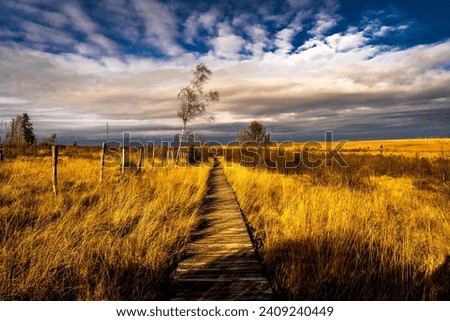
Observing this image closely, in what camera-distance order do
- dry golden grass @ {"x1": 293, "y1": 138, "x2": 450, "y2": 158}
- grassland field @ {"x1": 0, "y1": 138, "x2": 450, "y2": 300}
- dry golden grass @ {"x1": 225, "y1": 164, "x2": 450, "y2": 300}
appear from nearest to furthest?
grassland field @ {"x1": 0, "y1": 138, "x2": 450, "y2": 300}
dry golden grass @ {"x1": 225, "y1": 164, "x2": 450, "y2": 300}
dry golden grass @ {"x1": 293, "y1": 138, "x2": 450, "y2": 158}

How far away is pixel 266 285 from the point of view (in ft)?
11.2

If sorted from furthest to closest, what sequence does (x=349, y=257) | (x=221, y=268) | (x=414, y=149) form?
(x=414, y=149) < (x=349, y=257) < (x=221, y=268)

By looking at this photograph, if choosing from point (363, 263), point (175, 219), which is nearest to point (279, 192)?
point (175, 219)

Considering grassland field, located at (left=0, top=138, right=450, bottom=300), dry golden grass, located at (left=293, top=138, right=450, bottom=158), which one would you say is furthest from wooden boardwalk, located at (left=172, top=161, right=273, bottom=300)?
dry golden grass, located at (left=293, top=138, right=450, bottom=158)

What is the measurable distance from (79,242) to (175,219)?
2040 millimetres

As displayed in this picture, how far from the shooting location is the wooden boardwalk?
10.7ft

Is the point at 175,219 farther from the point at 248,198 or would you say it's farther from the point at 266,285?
the point at 248,198

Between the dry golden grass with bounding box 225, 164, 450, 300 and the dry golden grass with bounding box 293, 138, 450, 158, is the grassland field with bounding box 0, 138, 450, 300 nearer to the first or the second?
the dry golden grass with bounding box 225, 164, 450, 300

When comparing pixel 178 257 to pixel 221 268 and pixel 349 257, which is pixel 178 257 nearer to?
pixel 221 268

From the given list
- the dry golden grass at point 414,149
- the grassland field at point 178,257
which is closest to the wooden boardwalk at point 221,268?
the grassland field at point 178,257

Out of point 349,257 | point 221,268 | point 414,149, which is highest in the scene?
point 414,149

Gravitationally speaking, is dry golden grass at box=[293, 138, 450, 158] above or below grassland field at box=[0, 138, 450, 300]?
above

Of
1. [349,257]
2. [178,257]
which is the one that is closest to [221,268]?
[178,257]

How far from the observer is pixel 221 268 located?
3930 mm
